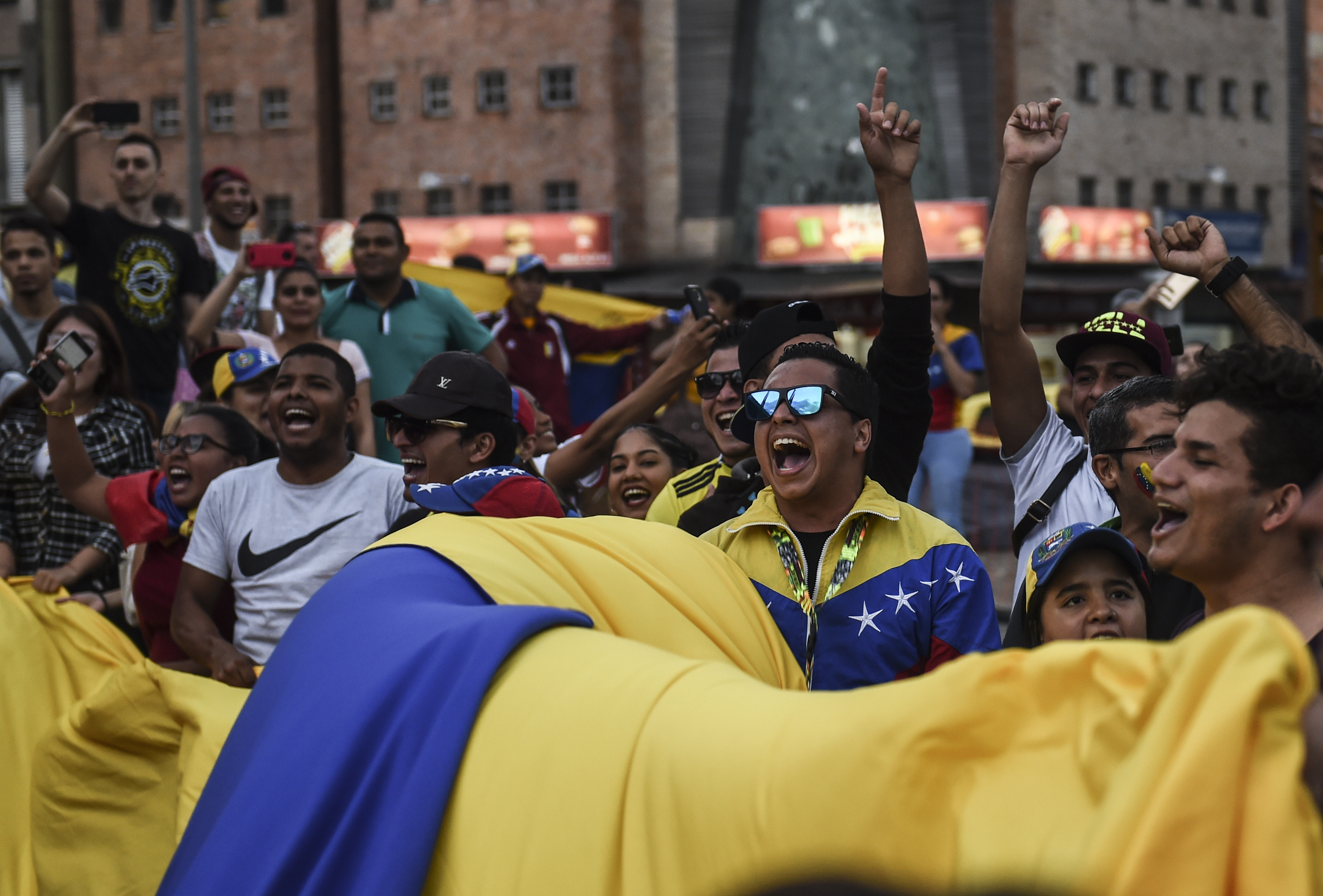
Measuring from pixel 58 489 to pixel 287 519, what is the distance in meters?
1.61

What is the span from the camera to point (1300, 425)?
2.65 metres

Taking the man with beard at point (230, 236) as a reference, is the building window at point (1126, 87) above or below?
above

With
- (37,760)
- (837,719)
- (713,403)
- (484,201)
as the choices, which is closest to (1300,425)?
(837,719)

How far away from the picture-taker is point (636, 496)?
571 cm

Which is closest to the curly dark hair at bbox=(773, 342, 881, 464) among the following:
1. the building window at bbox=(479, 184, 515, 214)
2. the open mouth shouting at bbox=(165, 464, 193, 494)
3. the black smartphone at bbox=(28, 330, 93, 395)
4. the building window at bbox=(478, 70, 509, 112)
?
the open mouth shouting at bbox=(165, 464, 193, 494)

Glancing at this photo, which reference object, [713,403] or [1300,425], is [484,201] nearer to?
[713,403]

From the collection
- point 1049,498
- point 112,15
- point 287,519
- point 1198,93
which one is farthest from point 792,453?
point 1198,93

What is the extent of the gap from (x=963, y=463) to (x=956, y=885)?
A: 7.51m

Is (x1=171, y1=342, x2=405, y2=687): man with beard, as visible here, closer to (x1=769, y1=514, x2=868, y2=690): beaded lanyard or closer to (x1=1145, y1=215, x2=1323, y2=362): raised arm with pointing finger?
(x1=769, y1=514, x2=868, y2=690): beaded lanyard

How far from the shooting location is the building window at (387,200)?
34.9m

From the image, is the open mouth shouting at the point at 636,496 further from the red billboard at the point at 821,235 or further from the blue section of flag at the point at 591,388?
the red billboard at the point at 821,235

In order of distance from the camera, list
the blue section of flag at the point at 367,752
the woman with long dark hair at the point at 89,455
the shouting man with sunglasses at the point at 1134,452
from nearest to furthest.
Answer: the blue section of flag at the point at 367,752 → the shouting man with sunglasses at the point at 1134,452 → the woman with long dark hair at the point at 89,455

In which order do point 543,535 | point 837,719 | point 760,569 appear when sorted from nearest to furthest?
point 837,719 → point 543,535 → point 760,569

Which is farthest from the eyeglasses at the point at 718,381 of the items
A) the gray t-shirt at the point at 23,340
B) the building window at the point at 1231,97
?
the building window at the point at 1231,97
